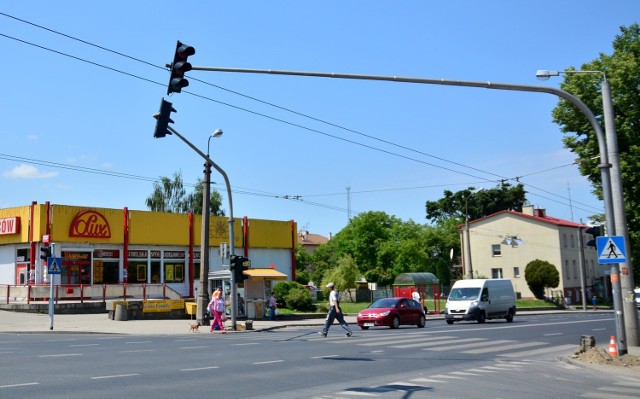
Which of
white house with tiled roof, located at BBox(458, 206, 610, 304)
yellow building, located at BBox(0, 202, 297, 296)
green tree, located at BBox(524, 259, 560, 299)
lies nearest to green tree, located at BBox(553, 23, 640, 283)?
yellow building, located at BBox(0, 202, 297, 296)

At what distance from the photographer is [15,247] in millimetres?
43125

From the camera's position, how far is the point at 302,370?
43.1 ft

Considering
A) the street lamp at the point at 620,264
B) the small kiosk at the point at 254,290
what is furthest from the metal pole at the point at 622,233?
the small kiosk at the point at 254,290

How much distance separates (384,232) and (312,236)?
182 ft

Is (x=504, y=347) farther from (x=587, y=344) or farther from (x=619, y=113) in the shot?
(x=619, y=113)

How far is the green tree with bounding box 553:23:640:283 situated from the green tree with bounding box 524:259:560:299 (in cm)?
2878

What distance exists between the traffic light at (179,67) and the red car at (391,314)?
1826 cm

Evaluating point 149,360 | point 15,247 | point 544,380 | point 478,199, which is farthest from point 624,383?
point 478,199

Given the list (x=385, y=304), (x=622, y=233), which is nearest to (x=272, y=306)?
(x=385, y=304)

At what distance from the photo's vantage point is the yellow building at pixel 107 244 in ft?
137

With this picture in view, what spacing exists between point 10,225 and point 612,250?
127 feet

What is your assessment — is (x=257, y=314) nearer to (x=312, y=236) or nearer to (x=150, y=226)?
(x=150, y=226)

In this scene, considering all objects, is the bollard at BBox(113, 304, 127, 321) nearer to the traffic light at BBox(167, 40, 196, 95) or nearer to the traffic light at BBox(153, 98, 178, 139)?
the traffic light at BBox(153, 98, 178, 139)

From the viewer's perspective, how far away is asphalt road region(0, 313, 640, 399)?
404 inches
